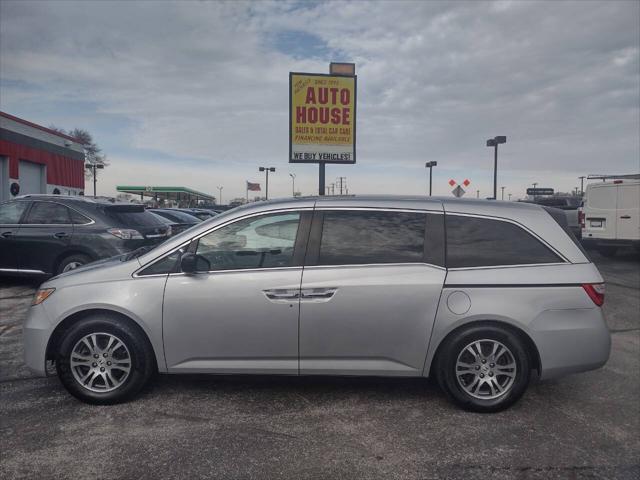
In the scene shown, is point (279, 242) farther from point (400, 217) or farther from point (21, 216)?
point (21, 216)

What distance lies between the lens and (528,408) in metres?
3.89

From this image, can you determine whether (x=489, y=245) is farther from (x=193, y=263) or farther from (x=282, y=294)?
(x=193, y=263)

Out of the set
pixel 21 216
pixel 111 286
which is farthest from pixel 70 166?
pixel 111 286

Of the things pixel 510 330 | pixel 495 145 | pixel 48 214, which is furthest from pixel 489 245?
pixel 495 145

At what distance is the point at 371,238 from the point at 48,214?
6318 millimetres

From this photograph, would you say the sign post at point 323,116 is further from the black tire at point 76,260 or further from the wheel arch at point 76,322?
the wheel arch at point 76,322

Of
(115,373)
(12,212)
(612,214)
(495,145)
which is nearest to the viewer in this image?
(115,373)

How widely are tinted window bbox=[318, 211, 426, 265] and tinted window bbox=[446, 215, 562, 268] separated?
25 centimetres

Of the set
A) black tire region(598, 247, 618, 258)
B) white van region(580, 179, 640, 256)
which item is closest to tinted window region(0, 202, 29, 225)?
white van region(580, 179, 640, 256)

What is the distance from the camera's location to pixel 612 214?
12.9 m

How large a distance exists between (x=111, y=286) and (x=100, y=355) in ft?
1.73

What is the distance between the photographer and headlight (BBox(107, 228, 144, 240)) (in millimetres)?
7637

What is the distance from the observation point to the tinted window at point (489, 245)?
379cm

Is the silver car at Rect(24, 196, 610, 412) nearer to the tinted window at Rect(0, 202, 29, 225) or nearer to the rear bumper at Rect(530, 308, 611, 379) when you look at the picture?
the rear bumper at Rect(530, 308, 611, 379)
